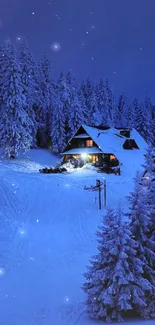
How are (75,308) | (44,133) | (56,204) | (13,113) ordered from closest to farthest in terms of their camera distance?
(75,308)
(56,204)
(13,113)
(44,133)

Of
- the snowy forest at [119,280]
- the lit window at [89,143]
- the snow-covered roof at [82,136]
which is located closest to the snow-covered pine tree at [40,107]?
the snow-covered roof at [82,136]

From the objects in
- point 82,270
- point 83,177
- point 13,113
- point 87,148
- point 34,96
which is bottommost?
point 82,270

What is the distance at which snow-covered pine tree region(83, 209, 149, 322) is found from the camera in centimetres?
960

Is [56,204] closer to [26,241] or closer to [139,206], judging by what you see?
[26,241]

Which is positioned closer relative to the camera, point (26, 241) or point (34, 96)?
point (26, 241)

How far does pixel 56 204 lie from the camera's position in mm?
25531

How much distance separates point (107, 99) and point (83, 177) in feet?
137

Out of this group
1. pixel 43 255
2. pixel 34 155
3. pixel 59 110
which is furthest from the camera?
pixel 59 110

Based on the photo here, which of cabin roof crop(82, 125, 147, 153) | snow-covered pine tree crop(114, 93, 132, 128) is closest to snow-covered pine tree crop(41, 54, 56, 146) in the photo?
cabin roof crop(82, 125, 147, 153)

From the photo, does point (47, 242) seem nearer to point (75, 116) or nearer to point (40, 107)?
point (75, 116)

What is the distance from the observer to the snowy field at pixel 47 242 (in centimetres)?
1084

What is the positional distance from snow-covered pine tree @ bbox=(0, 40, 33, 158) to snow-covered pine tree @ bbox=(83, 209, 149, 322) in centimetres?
3377

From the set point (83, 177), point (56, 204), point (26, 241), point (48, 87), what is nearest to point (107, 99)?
point (48, 87)

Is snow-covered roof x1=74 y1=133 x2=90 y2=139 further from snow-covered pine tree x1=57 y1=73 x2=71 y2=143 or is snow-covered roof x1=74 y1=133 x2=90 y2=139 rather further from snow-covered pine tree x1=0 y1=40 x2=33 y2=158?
snow-covered pine tree x1=57 y1=73 x2=71 y2=143
